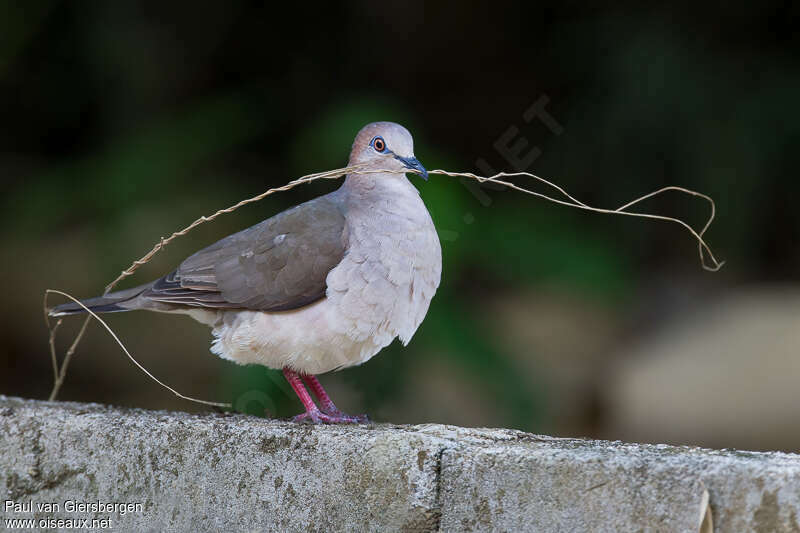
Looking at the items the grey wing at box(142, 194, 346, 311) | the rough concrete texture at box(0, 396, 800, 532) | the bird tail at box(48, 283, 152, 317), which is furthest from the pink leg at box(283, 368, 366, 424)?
the bird tail at box(48, 283, 152, 317)

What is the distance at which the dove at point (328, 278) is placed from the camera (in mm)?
2318

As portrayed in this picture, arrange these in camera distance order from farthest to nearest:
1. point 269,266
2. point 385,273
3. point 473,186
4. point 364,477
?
point 473,186 → point 269,266 → point 385,273 → point 364,477

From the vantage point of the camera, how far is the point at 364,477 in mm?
1971

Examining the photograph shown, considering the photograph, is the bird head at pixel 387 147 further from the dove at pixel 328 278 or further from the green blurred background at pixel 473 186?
the green blurred background at pixel 473 186

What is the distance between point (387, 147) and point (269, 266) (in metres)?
0.45

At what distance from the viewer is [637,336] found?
5.88 m

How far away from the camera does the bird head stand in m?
2.50

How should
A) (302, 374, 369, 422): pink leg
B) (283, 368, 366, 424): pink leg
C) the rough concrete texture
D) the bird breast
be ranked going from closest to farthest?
the rough concrete texture
the bird breast
(283, 368, 366, 424): pink leg
(302, 374, 369, 422): pink leg

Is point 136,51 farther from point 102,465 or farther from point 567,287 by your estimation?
point 102,465

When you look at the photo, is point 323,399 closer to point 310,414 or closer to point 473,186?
point 310,414

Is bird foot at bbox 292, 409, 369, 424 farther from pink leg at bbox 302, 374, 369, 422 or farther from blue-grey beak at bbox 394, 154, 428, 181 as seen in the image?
blue-grey beak at bbox 394, 154, 428, 181

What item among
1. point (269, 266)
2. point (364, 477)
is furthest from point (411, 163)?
point (364, 477)

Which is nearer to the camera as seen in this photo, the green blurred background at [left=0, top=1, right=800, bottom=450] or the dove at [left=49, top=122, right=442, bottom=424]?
the dove at [left=49, top=122, right=442, bottom=424]

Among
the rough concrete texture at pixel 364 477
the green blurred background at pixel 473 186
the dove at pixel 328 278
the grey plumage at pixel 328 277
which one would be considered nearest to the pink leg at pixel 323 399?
the dove at pixel 328 278
